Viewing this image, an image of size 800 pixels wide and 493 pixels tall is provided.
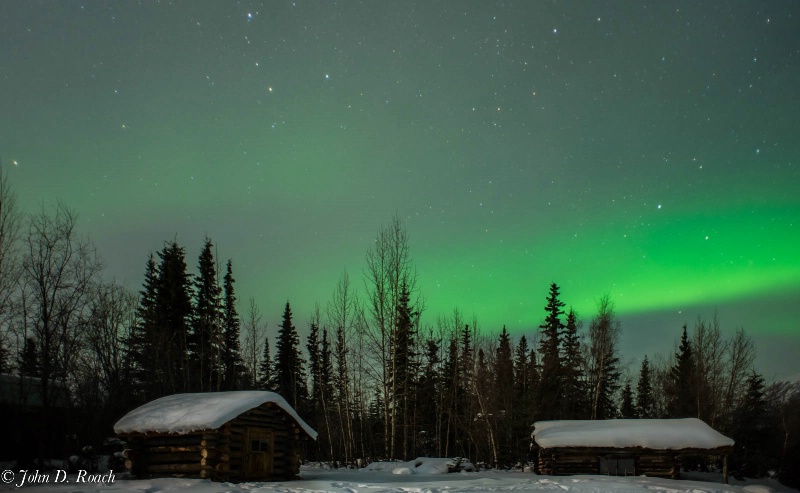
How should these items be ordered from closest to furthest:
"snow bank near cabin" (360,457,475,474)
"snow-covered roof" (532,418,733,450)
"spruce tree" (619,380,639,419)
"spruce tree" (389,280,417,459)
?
"snow-covered roof" (532,418,733,450)
"snow bank near cabin" (360,457,475,474)
"spruce tree" (389,280,417,459)
"spruce tree" (619,380,639,419)

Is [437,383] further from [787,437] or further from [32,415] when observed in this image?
[32,415]

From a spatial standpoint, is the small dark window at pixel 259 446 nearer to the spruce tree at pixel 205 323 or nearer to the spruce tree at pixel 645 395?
the spruce tree at pixel 205 323

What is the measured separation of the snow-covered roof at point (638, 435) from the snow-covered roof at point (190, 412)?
587 inches

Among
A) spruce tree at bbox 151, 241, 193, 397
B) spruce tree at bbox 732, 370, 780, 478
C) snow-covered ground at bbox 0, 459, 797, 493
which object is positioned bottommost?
spruce tree at bbox 732, 370, 780, 478

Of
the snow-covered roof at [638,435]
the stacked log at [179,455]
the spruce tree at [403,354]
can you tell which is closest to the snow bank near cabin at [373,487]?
the stacked log at [179,455]

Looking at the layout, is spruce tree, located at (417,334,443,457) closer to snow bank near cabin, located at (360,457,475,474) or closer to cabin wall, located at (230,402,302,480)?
snow bank near cabin, located at (360,457,475,474)

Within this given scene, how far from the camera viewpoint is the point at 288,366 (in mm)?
55281

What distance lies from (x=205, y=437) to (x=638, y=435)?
20.0m

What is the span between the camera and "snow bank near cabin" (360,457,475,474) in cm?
2869

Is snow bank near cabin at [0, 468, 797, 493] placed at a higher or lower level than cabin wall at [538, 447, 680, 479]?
higher

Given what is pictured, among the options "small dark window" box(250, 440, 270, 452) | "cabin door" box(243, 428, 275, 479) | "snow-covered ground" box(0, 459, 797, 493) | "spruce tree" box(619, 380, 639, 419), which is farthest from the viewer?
"spruce tree" box(619, 380, 639, 419)

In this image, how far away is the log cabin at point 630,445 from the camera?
86.6 feet

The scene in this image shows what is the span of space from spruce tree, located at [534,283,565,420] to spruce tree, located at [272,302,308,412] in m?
22.5

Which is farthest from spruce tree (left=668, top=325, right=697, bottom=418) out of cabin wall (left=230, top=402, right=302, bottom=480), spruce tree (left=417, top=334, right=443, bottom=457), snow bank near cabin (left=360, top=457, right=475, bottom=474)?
cabin wall (left=230, top=402, right=302, bottom=480)
